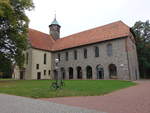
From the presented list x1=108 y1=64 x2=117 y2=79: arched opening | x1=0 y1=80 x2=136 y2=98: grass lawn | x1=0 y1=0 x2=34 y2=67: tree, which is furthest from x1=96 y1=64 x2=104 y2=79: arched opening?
x1=0 y1=0 x2=34 y2=67: tree

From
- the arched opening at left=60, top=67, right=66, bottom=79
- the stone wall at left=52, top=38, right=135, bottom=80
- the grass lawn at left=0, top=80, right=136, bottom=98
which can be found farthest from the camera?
the arched opening at left=60, top=67, right=66, bottom=79

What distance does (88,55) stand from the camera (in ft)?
103

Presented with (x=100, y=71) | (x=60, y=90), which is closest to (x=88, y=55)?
(x=100, y=71)

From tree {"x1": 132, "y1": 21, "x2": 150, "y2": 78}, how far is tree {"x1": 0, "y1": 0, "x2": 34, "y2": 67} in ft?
106

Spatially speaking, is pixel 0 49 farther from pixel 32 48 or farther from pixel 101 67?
pixel 101 67

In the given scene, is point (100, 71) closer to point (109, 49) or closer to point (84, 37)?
point (109, 49)

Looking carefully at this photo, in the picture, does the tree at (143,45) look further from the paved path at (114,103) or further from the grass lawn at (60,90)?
the paved path at (114,103)

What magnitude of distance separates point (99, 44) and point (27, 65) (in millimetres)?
17967

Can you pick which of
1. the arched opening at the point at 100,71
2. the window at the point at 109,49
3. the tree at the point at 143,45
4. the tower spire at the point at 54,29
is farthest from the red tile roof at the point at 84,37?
the tree at the point at 143,45

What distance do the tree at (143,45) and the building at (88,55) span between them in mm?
9122

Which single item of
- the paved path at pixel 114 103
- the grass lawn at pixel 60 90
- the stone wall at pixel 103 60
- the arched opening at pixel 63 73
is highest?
the stone wall at pixel 103 60

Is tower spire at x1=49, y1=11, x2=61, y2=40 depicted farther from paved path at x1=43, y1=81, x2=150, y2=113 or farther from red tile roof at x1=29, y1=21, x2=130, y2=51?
paved path at x1=43, y1=81, x2=150, y2=113

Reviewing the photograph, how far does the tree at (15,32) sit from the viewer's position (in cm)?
2395

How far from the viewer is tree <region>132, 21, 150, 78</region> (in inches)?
1593
